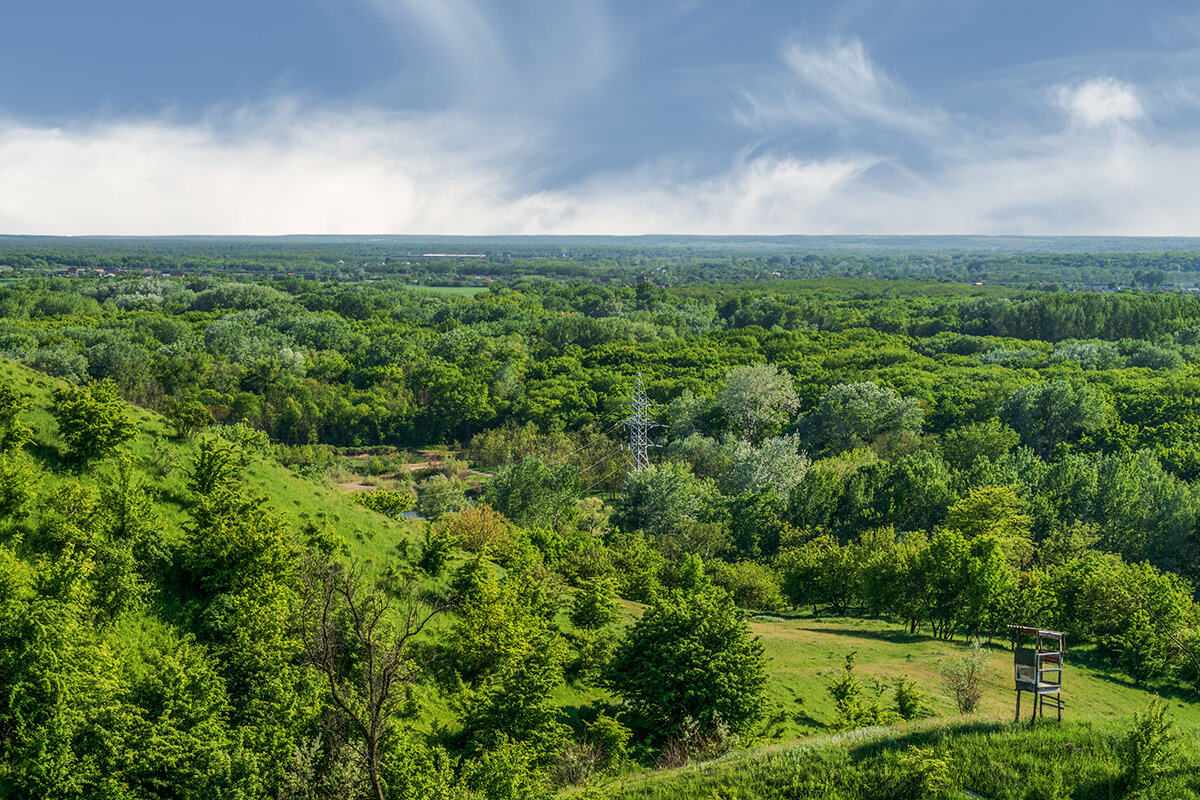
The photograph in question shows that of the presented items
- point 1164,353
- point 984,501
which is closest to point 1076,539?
point 984,501

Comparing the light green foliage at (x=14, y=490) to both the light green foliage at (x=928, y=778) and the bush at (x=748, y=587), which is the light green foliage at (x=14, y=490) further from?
the bush at (x=748, y=587)

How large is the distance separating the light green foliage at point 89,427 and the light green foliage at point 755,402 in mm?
73056

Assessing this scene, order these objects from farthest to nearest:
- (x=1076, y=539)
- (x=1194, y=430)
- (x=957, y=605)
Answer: (x=1194, y=430)
(x=1076, y=539)
(x=957, y=605)

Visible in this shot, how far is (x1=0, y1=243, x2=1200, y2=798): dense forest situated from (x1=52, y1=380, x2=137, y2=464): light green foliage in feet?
0.44

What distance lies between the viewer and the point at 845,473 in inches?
2867

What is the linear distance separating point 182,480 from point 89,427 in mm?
4868

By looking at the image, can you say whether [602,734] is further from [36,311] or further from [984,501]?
[36,311]

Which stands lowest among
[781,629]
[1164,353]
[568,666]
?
[781,629]

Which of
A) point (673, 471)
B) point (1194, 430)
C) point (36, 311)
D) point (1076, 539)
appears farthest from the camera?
point (36, 311)

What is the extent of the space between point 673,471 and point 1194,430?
193 ft

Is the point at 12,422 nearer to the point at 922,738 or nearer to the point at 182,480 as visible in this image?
the point at 182,480

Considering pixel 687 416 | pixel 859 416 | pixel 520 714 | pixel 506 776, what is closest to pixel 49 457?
pixel 520 714

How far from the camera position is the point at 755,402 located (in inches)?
3765

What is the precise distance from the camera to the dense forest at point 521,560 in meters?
22.4
